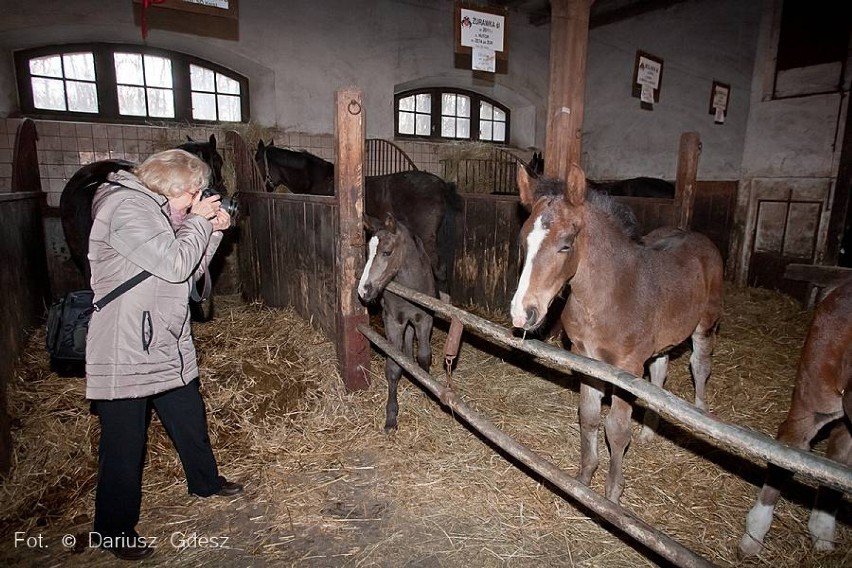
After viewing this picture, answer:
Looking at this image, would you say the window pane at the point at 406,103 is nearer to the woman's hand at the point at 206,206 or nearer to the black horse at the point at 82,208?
the black horse at the point at 82,208

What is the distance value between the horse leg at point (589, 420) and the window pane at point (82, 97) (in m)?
8.64

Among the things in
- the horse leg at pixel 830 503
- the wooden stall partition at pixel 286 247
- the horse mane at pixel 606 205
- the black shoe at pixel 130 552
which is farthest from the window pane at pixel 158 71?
the horse leg at pixel 830 503

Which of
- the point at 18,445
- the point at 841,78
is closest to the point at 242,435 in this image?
the point at 18,445

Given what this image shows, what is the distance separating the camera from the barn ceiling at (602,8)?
9820 mm

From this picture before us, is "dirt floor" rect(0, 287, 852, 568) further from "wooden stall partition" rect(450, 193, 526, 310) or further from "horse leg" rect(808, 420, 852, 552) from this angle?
"wooden stall partition" rect(450, 193, 526, 310)

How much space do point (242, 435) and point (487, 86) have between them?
9845mm

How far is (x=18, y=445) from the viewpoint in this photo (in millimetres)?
2979

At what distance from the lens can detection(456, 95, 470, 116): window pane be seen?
10.7 meters

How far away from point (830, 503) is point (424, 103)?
9.81m

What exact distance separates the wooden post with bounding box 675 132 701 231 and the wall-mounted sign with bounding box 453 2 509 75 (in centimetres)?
213

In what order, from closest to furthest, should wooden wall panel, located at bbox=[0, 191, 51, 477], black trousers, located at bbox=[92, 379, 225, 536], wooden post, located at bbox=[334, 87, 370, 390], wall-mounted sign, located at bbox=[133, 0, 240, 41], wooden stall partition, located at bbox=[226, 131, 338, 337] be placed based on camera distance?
1. black trousers, located at bbox=[92, 379, 225, 536]
2. wooden wall panel, located at bbox=[0, 191, 51, 477]
3. wooden post, located at bbox=[334, 87, 370, 390]
4. wooden stall partition, located at bbox=[226, 131, 338, 337]
5. wall-mounted sign, located at bbox=[133, 0, 240, 41]

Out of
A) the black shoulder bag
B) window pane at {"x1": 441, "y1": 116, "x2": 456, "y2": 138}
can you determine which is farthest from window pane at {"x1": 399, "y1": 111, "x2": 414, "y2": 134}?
the black shoulder bag

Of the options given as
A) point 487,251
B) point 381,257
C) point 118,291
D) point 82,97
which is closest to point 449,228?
point 487,251

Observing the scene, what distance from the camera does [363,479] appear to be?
2994 millimetres
